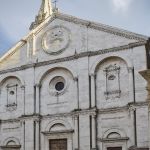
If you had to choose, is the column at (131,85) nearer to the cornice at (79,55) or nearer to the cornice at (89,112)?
the cornice at (89,112)

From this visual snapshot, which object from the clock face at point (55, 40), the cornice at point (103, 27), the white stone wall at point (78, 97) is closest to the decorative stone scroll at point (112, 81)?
the white stone wall at point (78, 97)

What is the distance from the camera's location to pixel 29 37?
31516 millimetres

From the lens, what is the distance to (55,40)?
30.4 metres

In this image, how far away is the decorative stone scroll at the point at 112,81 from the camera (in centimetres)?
2705

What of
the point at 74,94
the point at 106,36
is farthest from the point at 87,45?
the point at 74,94

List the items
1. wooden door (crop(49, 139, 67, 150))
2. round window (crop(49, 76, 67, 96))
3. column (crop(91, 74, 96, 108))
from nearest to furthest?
column (crop(91, 74, 96, 108)) < wooden door (crop(49, 139, 67, 150)) < round window (crop(49, 76, 67, 96))

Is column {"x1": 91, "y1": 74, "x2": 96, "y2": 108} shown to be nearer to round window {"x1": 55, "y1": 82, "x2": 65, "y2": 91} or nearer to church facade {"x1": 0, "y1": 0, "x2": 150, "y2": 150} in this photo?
church facade {"x1": 0, "y1": 0, "x2": 150, "y2": 150}

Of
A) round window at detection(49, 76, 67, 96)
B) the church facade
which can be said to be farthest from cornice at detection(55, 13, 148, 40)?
round window at detection(49, 76, 67, 96)

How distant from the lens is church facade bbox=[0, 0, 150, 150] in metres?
26.3

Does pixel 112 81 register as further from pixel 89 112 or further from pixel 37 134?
pixel 37 134

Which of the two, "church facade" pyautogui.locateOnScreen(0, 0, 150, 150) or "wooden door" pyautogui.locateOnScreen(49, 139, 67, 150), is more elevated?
"church facade" pyautogui.locateOnScreen(0, 0, 150, 150)

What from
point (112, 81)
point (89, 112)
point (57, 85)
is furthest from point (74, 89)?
point (112, 81)

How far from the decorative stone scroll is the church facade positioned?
0.06 m

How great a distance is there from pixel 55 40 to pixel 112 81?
17.8 ft
